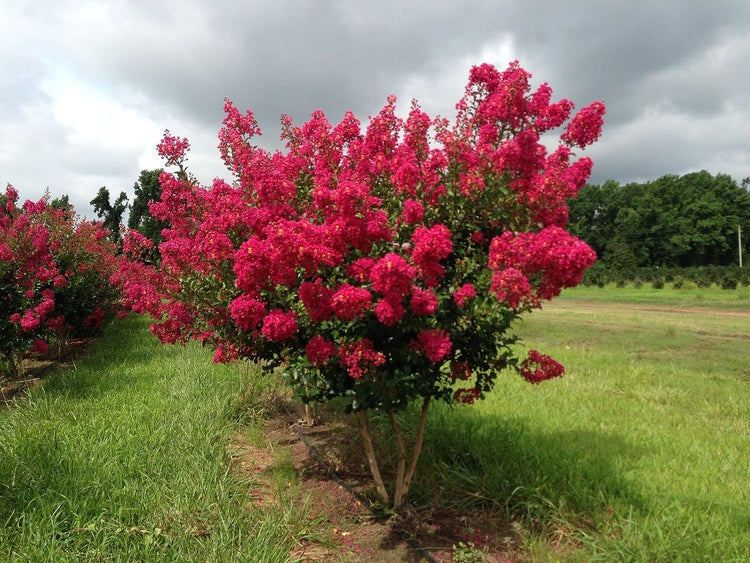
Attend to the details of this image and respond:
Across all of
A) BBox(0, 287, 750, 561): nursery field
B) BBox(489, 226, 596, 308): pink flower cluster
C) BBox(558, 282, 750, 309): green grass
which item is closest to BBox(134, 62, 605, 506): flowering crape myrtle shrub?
BBox(489, 226, 596, 308): pink flower cluster

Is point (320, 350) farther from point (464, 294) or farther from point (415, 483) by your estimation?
point (415, 483)

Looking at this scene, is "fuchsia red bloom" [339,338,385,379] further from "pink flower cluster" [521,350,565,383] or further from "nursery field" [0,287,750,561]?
"nursery field" [0,287,750,561]

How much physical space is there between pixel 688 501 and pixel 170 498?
3.29 meters

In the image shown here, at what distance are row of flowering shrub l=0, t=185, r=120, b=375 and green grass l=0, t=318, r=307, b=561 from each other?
271 centimetres

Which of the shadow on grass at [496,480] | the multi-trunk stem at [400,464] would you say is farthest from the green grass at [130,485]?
the shadow on grass at [496,480]

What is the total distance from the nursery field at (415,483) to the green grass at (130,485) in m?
0.01

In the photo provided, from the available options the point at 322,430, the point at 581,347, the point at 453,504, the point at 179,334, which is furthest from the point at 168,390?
the point at 581,347

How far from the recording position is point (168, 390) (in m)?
5.79

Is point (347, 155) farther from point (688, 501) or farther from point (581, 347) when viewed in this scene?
point (581, 347)

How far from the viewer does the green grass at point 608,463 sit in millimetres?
2910

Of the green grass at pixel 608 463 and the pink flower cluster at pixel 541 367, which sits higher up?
the pink flower cluster at pixel 541 367

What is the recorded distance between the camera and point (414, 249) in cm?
244

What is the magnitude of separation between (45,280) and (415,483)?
7.16 metres

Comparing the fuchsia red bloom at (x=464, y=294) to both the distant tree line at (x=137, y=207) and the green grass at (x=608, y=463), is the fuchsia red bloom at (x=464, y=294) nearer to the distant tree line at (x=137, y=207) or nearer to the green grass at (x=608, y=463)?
the green grass at (x=608, y=463)
